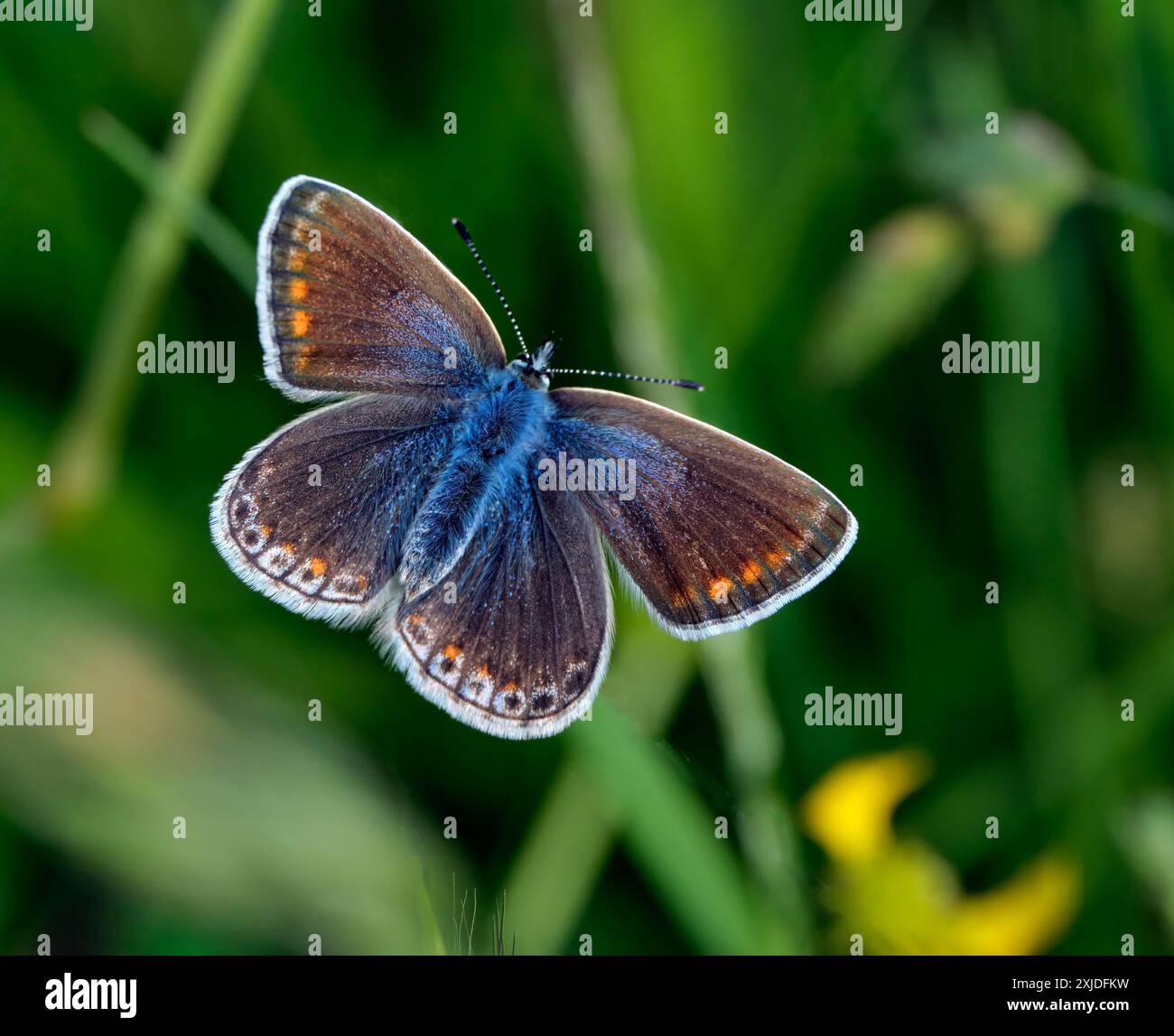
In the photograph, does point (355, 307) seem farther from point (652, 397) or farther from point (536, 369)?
point (652, 397)

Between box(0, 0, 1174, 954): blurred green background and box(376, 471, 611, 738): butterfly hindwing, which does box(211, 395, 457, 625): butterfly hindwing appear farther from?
box(0, 0, 1174, 954): blurred green background

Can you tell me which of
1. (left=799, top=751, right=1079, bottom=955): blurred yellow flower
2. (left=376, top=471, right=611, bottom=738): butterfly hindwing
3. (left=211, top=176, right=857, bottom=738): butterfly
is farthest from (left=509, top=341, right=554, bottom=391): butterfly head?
(left=799, top=751, right=1079, bottom=955): blurred yellow flower

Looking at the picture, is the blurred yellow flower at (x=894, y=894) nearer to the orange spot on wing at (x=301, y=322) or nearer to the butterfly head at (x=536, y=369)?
the butterfly head at (x=536, y=369)

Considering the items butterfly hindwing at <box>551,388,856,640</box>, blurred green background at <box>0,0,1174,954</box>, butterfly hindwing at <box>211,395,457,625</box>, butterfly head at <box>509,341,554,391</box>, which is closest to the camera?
butterfly hindwing at <box>551,388,856,640</box>

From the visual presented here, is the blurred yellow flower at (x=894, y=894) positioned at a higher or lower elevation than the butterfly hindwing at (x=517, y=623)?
lower

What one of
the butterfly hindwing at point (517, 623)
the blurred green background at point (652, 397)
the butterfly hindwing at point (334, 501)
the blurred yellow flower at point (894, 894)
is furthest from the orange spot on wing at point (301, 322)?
the blurred yellow flower at point (894, 894)

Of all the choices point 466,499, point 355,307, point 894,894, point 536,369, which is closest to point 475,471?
point 466,499

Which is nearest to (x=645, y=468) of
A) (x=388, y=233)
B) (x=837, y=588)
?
(x=388, y=233)
